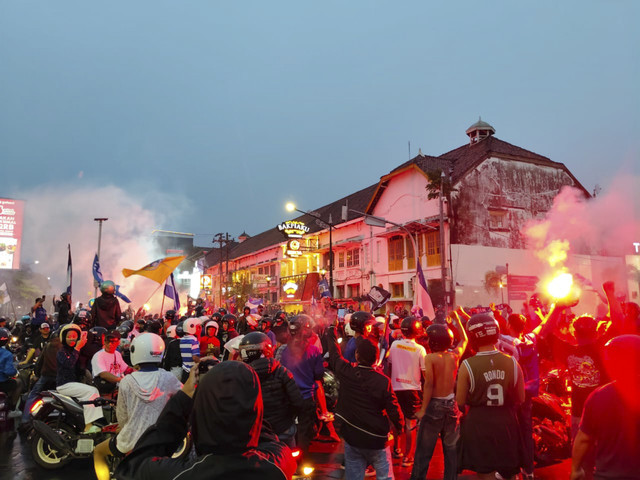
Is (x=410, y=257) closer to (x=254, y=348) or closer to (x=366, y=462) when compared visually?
(x=366, y=462)

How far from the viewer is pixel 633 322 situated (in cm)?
727

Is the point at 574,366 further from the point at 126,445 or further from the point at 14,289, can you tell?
the point at 14,289

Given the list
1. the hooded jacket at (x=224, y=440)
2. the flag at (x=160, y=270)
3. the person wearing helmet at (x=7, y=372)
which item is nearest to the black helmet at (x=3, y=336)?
the person wearing helmet at (x=7, y=372)

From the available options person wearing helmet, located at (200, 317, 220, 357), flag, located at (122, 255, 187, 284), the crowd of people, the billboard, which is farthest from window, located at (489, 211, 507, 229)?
the billboard

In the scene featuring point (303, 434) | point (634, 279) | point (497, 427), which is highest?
point (634, 279)

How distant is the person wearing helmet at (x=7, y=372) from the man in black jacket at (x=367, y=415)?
7.26 meters

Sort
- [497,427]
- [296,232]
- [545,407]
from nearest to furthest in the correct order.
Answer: [497,427]
[545,407]
[296,232]

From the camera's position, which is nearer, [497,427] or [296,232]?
[497,427]

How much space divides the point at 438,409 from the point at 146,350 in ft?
10.1

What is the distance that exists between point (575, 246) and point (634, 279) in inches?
163

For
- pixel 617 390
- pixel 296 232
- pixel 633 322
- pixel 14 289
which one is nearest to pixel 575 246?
pixel 296 232

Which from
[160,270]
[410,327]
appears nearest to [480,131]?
[160,270]

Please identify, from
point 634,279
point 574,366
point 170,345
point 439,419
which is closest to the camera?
point 439,419

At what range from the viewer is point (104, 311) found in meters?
10.3
